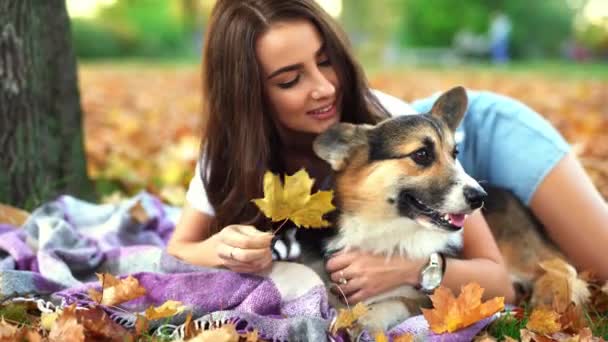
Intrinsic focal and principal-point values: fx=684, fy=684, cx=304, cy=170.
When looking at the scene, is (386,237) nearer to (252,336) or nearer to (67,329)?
(252,336)

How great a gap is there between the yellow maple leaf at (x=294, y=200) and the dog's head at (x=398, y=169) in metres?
0.33

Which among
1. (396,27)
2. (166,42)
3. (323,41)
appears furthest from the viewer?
(396,27)

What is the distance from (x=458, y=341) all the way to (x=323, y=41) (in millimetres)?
1217

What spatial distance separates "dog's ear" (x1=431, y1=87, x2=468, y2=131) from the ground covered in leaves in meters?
0.76

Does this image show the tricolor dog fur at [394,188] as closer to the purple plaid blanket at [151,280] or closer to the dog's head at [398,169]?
the dog's head at [398,169]

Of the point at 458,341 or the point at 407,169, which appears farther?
the point at 407,169

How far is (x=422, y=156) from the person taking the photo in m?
2.46

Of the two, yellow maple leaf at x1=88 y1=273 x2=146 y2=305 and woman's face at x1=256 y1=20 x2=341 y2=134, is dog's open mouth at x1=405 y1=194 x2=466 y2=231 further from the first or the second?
yellow maple leaf at x1=88 y1=273 x2=146 y2=305

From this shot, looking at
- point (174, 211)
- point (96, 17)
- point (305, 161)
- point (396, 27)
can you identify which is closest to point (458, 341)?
point (305, 161)

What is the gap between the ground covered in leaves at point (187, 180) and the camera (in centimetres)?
225

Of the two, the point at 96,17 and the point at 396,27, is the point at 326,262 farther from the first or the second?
the point at 396,27

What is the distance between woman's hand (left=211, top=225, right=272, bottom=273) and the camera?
2.32 meters

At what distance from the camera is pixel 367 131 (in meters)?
2.55

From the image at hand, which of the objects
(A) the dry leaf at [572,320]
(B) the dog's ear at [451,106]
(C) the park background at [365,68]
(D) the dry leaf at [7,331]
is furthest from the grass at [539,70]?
(D) the dry leaf at [7,331]
